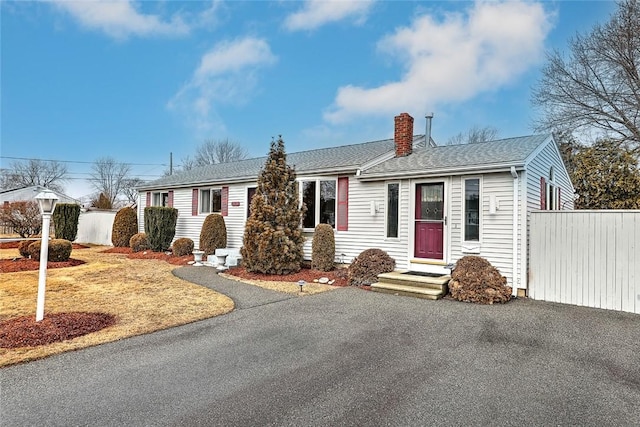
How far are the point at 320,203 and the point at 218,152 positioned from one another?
94.6 ft

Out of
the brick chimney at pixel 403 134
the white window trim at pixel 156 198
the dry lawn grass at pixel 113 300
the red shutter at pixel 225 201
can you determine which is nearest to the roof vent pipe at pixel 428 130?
the brick chimney at pixel 403 134

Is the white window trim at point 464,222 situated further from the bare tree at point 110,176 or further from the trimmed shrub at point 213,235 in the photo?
the bare tree at point 110,176

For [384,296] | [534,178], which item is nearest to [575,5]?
[534,178]

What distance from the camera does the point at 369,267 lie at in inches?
349

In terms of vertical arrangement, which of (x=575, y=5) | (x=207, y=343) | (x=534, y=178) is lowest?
(x=207, y=343)

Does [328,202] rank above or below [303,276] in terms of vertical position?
above

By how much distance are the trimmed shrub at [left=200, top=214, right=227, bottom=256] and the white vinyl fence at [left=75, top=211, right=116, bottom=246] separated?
994cm

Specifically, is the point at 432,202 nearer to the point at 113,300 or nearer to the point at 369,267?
the point at 369,267

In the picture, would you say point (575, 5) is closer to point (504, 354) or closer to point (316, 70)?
point (316, 70)

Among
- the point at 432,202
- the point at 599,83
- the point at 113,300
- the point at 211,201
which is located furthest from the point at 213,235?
the point at 599,83

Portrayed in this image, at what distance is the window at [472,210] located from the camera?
827 cm

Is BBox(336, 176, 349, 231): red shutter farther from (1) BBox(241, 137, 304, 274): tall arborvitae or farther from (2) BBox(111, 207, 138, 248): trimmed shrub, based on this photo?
(2) BBox(111, 207, 138, 248): trimmed shrub

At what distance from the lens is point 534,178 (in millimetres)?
8484

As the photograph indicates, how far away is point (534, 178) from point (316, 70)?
36.7 feet
